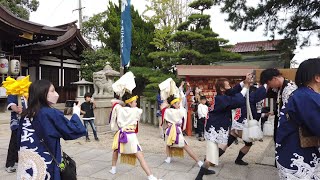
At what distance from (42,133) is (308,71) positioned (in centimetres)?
234

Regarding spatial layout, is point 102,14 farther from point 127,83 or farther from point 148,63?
point 127,83

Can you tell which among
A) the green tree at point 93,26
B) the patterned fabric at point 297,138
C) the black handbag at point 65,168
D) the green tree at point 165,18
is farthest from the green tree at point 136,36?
the patterned fabric at point 297,138

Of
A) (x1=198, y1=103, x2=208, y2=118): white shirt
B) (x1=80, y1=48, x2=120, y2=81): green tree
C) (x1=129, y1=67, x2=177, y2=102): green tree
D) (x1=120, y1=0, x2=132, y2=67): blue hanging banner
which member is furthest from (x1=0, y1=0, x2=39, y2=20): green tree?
(x1=198, y1=103, x2=208, y2=118): white shirt

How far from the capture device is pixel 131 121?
452 cm

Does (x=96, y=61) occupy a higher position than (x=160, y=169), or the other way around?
(x=96, y=61)

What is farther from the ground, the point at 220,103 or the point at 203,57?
the point at 203,57

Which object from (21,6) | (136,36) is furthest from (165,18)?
(21,6)

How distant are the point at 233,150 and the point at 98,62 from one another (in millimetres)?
11241

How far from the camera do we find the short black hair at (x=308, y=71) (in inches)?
88.7

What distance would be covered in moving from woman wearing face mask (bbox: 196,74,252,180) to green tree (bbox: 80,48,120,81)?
39.9 ft

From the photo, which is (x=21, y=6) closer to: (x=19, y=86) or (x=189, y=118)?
(x=189, y=118)

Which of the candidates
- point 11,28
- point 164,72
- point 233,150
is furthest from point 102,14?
point 233,150

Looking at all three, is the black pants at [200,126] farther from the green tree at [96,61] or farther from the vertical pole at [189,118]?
the green tree at [96,61]

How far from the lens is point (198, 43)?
1138cm
